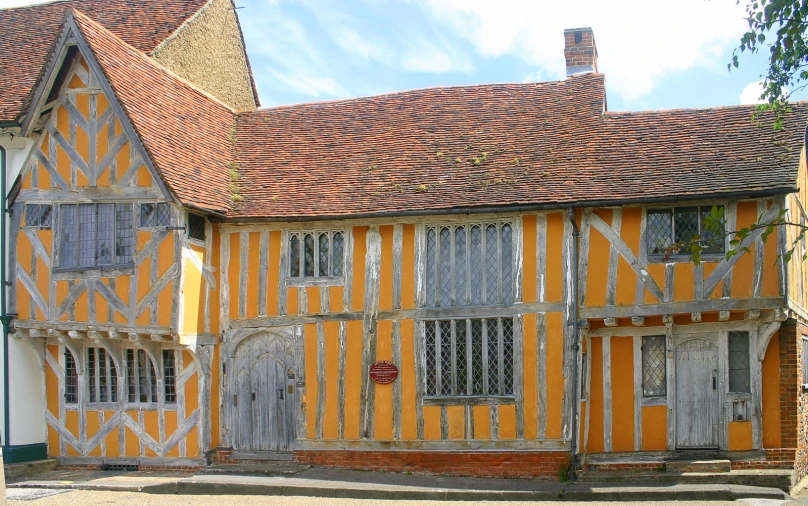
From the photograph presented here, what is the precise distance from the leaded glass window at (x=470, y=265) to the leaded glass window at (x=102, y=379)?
5.71 meters

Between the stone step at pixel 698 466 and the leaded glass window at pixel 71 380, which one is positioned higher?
the leaded glass window at pixel 71 380

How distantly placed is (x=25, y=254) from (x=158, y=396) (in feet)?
10.9

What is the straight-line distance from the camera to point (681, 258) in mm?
14117

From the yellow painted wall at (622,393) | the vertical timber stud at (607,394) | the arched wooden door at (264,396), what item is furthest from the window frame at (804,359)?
the arched wooden door at (264,396)

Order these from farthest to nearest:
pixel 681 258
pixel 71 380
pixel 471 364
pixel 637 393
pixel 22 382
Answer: pixel 71 380, pixel 22 382, pixel 471 364, pixel 637 393, pixel 681 258

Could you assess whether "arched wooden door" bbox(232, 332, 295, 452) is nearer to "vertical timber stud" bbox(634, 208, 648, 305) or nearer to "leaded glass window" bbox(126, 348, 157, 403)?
"leaded glass window" bbox(126, 348, 157, 403)

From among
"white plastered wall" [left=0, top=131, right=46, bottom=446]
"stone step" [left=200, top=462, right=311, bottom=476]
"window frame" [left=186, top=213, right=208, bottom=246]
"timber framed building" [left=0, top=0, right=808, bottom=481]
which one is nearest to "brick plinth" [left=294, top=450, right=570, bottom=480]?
"timber framed building" [left=0, top=0, right=808, bottom=481]

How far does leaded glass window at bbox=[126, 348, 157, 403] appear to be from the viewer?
15.8 m

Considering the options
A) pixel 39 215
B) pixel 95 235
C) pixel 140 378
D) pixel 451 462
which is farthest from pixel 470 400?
pixel 39 215

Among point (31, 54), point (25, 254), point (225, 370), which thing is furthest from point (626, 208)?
point (31, 54)

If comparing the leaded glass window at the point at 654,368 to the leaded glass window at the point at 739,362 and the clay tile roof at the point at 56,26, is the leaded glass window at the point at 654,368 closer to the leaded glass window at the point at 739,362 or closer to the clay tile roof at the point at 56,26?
the leaded glass window at the point at 739,362

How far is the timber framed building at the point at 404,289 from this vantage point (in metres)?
14.2

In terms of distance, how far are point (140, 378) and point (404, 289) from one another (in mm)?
4880

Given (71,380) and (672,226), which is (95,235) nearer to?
(71,380)
